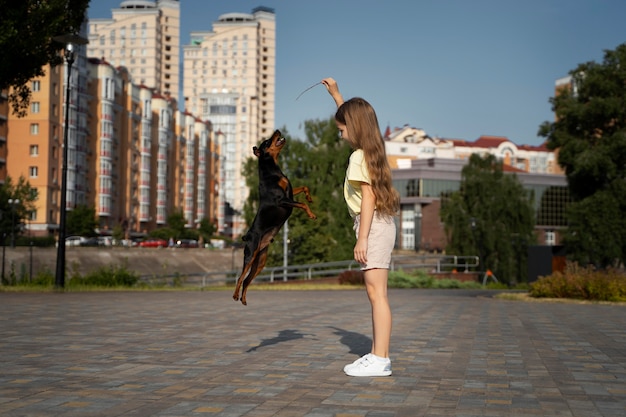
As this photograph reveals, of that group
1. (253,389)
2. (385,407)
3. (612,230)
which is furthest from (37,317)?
(612,230)

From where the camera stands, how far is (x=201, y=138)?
474ft

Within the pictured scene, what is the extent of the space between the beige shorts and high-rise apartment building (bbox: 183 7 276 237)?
161 m

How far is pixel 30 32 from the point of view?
23.5m

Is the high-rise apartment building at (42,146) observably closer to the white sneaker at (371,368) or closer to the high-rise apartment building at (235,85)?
the white sneaker at (371,368)

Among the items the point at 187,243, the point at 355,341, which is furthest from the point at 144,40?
the point at 355,341

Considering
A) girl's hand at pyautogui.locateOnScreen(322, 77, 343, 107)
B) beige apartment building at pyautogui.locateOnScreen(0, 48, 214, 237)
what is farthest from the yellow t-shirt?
beige apartment building at pyautogui.locateOnScreen(0, 48, 214, 237)

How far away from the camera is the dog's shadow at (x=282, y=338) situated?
9.23 meters

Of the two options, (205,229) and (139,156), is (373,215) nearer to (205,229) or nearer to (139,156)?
(139,156)

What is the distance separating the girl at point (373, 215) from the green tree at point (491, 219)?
139 feet

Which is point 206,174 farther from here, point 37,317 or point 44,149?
point 37,317

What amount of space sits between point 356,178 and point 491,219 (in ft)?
155

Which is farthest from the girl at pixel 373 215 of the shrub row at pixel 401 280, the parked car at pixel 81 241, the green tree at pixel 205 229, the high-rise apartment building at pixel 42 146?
the green tree at pixel 205 229

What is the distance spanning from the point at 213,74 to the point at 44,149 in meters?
101

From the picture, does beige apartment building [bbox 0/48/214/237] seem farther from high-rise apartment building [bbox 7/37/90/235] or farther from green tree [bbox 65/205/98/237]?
green tree [bbox 65/205/98/237]
